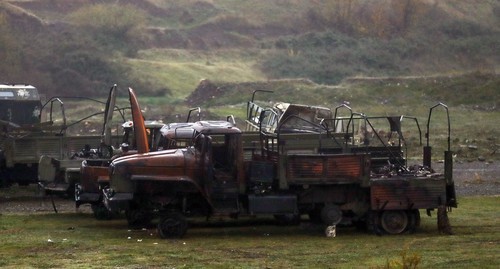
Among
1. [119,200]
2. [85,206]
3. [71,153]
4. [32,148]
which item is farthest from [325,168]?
[32,148]

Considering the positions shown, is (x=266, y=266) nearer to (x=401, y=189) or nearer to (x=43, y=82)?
(x=401, y=189)

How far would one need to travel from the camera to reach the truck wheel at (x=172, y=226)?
685 inches

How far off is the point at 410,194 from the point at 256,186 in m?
2.54

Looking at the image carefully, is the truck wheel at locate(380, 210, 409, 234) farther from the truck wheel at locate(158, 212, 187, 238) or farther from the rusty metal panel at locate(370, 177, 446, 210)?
the truck wheel at locate(158, 212, 187, 238)

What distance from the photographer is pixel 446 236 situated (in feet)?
57.4

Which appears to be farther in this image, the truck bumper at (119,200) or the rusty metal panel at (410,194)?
the rusty metal panel at (410,194)

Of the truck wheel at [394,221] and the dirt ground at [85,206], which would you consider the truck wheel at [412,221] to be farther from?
the dirt ground at [85,206]

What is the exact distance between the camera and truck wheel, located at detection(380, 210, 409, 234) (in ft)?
59.4

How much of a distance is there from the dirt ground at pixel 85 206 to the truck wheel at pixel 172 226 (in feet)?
16.5

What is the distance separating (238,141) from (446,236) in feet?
12.1

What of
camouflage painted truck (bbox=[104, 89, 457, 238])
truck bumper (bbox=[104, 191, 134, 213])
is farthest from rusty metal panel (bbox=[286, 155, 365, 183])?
truck bumper (bbox=[104, 191, 134, 213])

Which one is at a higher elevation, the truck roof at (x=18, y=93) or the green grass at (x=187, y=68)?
the green grass at (x=187, y=68)

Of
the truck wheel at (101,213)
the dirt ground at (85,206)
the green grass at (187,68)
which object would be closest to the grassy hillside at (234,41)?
the green grass at (187,68)

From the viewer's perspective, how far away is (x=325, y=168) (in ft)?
58.5
